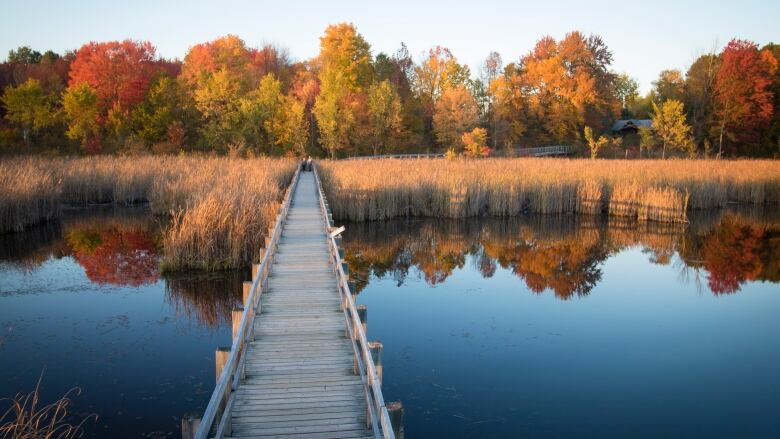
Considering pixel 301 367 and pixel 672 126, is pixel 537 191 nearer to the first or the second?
pixel 301 367

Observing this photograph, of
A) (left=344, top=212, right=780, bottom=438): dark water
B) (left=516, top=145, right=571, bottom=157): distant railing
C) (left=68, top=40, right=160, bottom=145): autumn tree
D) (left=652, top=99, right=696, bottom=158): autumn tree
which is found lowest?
(left=344, top=212, right=780, bottom=438): dark water

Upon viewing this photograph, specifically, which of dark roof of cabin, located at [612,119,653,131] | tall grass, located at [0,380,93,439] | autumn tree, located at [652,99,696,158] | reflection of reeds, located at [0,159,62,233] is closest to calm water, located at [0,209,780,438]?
tall grass, located at [0,380,93,439]

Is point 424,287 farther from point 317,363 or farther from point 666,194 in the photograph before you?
point 666,194

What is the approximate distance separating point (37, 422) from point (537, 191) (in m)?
19.1

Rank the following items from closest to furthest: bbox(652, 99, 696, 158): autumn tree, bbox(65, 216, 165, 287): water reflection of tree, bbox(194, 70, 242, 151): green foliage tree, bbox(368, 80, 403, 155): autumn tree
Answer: bbox(65, 216, 165, 287): water reflection of tree
bbox(652, 99, 696, 158): autumn tree
bbox(194, 70, 242, 151): green foliage tree
bbox(368, 80, 403, 155): autumn tree

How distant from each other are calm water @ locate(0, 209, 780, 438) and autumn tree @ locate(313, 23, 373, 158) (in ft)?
88.9

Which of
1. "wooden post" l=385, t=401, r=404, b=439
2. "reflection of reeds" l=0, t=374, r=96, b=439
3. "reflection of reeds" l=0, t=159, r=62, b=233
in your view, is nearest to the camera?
"reflection of reeds" l=0, t=374, r=96, b=439

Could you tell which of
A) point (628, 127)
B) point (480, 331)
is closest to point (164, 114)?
point (480, 331)

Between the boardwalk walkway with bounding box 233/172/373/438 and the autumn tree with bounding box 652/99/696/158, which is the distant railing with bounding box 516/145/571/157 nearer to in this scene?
the autumn tree with bounding box 652/99/696/158

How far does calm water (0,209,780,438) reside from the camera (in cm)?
652

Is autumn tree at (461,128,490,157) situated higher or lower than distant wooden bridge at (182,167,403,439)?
higher

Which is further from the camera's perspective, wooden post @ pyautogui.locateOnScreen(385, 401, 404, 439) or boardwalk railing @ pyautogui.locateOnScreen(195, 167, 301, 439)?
wooden post @ pyautogui.locateOnScreen(385, 401, 404, 439)

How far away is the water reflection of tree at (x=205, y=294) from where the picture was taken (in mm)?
9578

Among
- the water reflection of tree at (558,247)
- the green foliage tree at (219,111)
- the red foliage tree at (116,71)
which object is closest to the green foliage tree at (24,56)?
the red foliage tree at (116,71)
